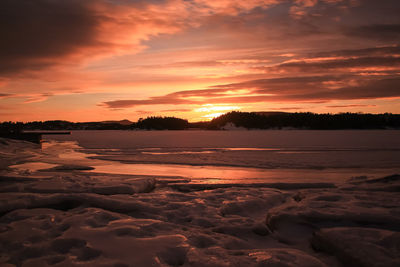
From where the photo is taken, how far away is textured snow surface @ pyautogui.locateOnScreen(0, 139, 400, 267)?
3.61 meters

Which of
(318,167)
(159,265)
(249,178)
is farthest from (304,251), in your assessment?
(318,167)

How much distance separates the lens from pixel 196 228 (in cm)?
480

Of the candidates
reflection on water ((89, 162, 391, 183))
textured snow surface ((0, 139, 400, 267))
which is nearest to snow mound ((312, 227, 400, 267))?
textured snow surface ((0, 139, 400, 267))

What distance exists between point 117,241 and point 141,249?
446 millimetres

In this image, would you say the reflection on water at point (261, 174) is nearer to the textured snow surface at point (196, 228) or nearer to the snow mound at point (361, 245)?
the textured snow surface at point (196, 228)

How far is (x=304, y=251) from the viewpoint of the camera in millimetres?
4066

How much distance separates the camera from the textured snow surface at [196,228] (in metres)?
3.61

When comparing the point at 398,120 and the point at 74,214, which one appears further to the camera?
the point at 398,120

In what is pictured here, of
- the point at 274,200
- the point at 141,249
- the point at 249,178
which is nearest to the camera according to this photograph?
the point at 141,249

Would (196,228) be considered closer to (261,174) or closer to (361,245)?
(361,245)

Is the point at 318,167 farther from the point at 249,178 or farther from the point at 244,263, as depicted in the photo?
the point at 244,263

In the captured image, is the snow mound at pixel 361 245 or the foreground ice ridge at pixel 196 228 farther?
the foreground ice ridge at pixel 196 228

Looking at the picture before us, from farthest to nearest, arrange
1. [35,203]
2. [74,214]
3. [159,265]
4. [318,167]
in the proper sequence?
[318,167] < [35,203] < [74,214] < [159,265]

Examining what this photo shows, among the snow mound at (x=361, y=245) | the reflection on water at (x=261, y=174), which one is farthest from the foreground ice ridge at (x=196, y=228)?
Result: the reflection on water at (x=261, y=174)
